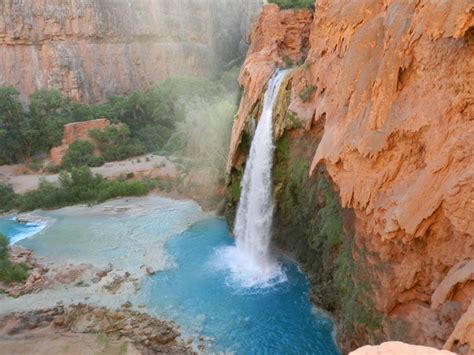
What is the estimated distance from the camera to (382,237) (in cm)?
688

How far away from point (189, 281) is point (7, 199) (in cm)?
1397

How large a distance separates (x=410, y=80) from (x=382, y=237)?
110 inches

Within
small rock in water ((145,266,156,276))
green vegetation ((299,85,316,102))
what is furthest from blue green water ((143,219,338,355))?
green vegetation ((299,85,316,102))

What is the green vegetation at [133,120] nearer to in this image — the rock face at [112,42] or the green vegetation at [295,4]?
the rock face at [112,42]

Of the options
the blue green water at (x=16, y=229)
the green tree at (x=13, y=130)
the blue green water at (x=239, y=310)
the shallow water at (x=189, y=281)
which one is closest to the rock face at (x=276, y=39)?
the shallow water at (x=189, y=281)

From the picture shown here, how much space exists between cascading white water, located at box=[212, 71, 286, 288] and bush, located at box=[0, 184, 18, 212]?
13.3 m

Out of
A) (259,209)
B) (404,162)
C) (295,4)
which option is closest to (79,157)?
(259,209)

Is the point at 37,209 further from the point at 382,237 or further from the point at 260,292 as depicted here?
the point at 382,237

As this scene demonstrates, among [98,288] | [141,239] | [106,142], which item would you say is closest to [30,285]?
[98,288]

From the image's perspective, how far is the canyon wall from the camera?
5.48 metres

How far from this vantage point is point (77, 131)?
2678 centimetres

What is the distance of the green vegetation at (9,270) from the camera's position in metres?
12.8

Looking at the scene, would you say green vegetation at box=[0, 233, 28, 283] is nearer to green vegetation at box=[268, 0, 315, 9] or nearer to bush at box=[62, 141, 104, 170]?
bush at box=[62, 141, 104, 170]

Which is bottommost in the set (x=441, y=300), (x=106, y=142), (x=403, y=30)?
(x=106, y=142)
